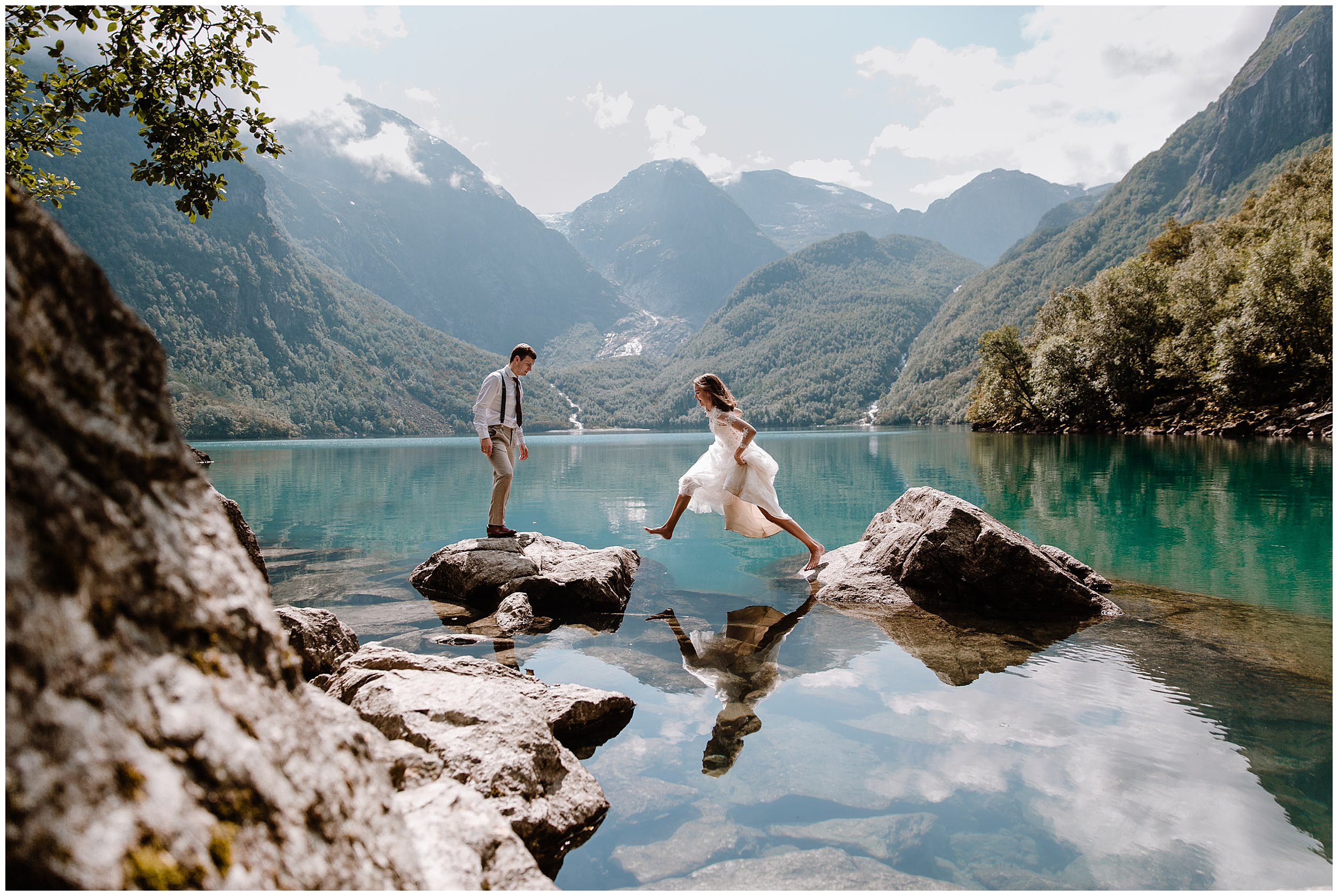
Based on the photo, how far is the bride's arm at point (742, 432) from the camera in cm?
920

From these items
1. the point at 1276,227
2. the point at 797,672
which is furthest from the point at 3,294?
the point at 1276,227

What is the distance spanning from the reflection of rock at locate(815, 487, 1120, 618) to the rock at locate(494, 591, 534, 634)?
12.8ft

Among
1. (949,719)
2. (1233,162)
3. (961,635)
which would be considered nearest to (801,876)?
(949,719)

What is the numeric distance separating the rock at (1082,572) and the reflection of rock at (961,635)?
56.9 inches

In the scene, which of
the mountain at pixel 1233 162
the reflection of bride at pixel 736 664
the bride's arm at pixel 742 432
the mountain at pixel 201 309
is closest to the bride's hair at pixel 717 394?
the bride's arm at pixel 742 432

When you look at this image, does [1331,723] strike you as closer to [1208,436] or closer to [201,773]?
[201,773]

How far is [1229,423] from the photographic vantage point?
4406cm

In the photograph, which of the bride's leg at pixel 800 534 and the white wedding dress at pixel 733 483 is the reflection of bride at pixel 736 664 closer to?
the bride's leg at pixel 800 534

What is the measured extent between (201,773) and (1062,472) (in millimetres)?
29611

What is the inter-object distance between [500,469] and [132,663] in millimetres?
8916

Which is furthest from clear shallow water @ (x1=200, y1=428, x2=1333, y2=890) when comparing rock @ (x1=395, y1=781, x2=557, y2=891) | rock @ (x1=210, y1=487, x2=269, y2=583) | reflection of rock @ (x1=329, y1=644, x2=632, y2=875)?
rock @ (x1=210, y1=487, x2=269, y2=583)

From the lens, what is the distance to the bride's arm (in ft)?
30.2

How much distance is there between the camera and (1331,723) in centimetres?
483

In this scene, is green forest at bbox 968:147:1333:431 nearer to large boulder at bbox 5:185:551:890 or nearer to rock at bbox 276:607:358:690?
rock at bbox 276:607:358:690
